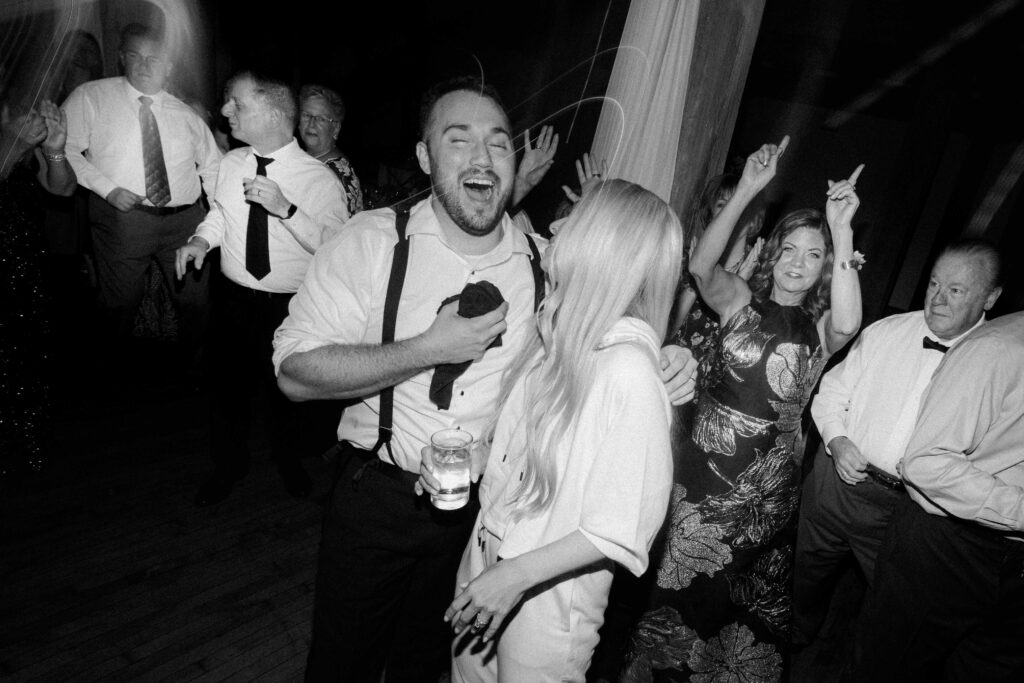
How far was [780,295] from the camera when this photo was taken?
195 centimetres

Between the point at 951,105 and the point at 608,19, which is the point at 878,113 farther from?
the point at 608,19

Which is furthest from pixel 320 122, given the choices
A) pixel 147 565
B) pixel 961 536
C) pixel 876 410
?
pixel 961 536

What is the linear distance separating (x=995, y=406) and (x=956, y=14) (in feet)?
14.1

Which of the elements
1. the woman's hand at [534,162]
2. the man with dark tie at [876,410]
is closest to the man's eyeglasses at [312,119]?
the woman's hand at [534,162]

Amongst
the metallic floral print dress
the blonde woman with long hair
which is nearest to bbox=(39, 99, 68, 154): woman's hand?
the blonde woman with long hair

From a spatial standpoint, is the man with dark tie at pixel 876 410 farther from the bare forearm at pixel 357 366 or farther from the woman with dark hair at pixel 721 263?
the bare forearm at pixel 357 366

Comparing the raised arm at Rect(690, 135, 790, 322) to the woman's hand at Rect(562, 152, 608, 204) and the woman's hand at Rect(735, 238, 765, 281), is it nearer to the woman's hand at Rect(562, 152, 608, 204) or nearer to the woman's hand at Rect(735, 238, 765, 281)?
the woman's hand at Rect(735, 238, 765, 281)

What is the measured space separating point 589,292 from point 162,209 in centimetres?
338

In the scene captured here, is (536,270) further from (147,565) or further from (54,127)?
(54,127)

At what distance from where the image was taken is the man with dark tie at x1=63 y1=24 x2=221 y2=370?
3.05 metres

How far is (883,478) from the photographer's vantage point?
197 centimetres

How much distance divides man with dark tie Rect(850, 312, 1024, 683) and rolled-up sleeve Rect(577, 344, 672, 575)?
1.10m

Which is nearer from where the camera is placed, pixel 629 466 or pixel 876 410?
pixel 629 466

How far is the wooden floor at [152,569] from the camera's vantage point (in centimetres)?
190
